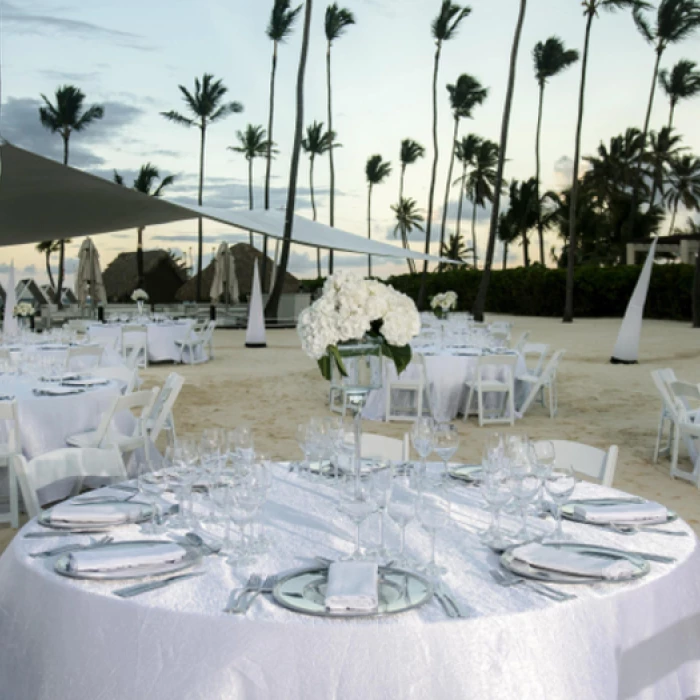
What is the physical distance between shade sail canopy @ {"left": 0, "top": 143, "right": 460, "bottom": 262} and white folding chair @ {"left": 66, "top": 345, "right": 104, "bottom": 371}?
1.35 metres

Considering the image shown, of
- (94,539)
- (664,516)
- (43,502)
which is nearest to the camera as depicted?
(94,539)

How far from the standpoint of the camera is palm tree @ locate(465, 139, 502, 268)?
50875 mm

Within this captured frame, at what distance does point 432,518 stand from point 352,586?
0.26 metres

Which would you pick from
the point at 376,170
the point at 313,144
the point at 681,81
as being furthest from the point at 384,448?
the point at 376,170

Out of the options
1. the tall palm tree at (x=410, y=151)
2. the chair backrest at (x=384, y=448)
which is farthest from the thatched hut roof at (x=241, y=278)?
the chair backrest at (x=384, y=448)

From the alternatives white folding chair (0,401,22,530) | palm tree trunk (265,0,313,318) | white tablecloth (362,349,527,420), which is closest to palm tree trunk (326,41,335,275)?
palm tree trunk (265,0,313,318)

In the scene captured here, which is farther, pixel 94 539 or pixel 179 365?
pixel 179 365

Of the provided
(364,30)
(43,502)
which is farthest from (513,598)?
(364,30)

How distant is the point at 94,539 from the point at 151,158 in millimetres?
36117

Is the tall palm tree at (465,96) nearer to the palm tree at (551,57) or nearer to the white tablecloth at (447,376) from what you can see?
the palm tree at (551,57)

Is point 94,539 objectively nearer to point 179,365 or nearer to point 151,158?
point 179,365

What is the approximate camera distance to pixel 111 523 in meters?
2.46

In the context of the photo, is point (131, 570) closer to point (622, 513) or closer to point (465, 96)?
point (622, 513)

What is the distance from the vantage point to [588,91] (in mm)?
25859
